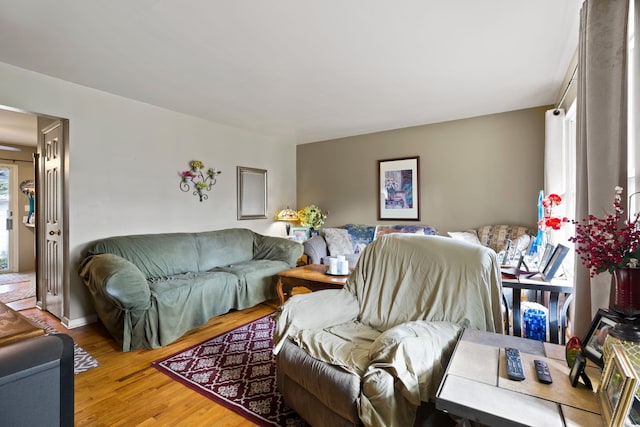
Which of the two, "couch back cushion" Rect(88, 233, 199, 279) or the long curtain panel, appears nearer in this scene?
the long curtain panel

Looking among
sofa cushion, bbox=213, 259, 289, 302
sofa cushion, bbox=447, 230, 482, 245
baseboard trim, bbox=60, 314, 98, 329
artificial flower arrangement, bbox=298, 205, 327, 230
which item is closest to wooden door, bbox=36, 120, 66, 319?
baseboard trim, bbox=60, 314, 98, 329

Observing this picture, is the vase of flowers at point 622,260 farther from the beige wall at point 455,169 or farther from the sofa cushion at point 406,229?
the beige wall at point 455,169

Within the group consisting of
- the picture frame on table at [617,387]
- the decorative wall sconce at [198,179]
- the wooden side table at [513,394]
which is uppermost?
the decorative wall sconce at [198,179]

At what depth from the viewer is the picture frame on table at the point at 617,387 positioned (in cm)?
76

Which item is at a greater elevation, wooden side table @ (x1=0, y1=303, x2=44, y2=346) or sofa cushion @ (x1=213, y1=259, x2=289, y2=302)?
wooden side table @ (x1=0, y1=303, x2=44, y2=346)

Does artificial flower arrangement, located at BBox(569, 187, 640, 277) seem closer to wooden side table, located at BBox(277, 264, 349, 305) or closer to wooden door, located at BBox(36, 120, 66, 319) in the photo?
wooden side table, located at BBox(277, 264, 349, 305)

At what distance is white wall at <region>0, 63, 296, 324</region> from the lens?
297cm

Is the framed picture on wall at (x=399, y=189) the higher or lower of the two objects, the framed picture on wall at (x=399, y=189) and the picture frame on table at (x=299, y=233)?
the higher

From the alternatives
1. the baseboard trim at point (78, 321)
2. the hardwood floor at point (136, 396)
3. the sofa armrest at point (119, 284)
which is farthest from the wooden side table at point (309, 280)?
the baseboard trim at point (78, 321)

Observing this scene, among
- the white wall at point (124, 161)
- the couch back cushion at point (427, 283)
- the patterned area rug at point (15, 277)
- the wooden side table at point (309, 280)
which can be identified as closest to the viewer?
the couch back cushion at point (427, 283)

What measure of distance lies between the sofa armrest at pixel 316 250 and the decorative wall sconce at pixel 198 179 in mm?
1574

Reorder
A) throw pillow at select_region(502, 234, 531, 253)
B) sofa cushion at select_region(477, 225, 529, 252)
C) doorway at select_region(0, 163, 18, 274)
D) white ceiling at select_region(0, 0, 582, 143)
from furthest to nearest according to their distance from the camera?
doorway at select_region(0, 163, 18, 274) → sofa cushion at select_region(477, 225, 529, 252) → throw pillow at select_region(502, 234, 531, 253) → white ceiling at select_region(0, 0, 582, 143)

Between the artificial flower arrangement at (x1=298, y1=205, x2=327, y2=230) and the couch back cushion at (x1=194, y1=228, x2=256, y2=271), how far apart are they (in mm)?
1088

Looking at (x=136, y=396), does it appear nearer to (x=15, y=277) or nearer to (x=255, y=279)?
(x=255, y=279)
